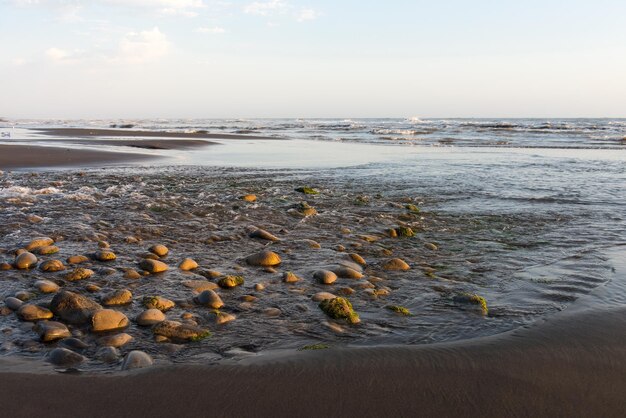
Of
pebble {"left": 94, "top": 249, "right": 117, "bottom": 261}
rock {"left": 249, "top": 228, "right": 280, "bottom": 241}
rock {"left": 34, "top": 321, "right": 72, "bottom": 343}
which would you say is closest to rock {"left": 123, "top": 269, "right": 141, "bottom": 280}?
pebble {"left": 94, "top": 249, "right": 117, "bottom": 261}

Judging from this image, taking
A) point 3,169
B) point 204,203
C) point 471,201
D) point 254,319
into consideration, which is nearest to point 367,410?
point 254,319

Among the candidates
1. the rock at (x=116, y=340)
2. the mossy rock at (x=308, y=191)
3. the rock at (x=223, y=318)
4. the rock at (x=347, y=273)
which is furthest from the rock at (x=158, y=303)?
the mossy rock at (x=308, y=191)

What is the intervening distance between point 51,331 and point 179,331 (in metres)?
0.87

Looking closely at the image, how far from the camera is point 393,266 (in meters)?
5.58

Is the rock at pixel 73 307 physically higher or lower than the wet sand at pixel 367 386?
higher

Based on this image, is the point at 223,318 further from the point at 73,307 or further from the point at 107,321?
the point at 73,307

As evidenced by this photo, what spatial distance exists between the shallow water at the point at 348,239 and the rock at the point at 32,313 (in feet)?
0.37

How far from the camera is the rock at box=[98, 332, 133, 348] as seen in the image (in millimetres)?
3498

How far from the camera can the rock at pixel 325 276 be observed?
5023 mm

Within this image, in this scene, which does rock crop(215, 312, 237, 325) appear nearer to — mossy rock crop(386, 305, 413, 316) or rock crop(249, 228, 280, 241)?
mossy rock crop(386, 305, 413, 316)

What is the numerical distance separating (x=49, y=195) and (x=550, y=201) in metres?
9.85

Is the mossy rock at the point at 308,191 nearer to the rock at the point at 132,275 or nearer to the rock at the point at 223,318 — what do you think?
the rock at the point at 132,275

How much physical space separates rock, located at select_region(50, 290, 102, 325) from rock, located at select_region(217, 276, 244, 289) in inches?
44.5

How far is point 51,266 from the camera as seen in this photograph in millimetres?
5195
